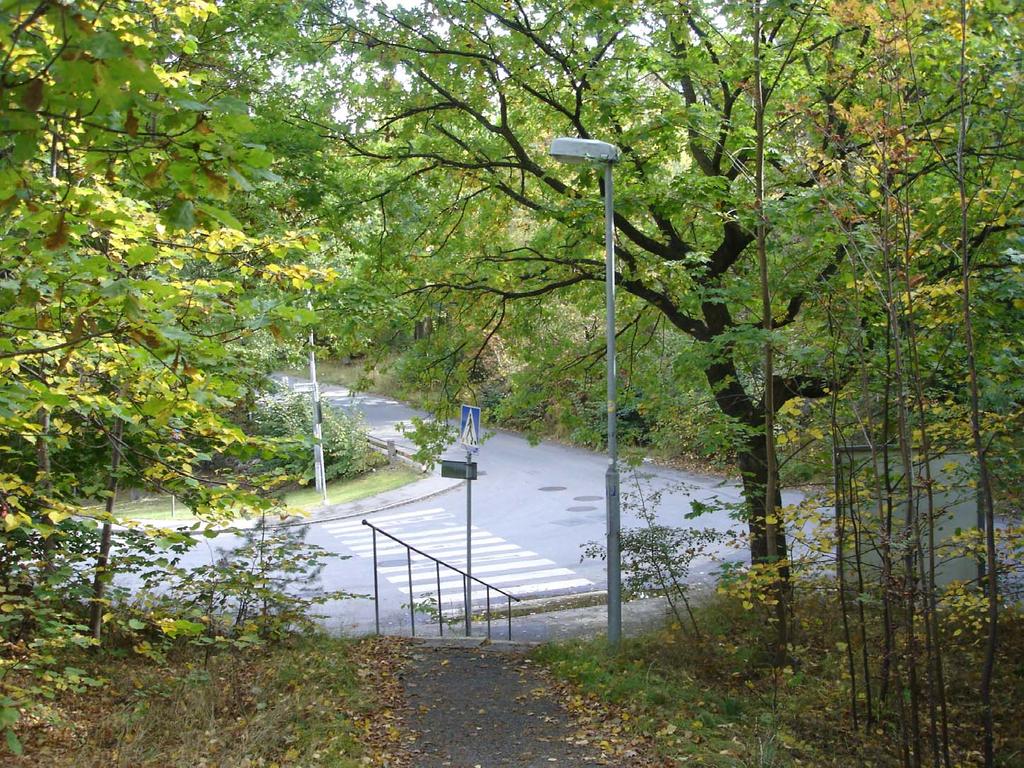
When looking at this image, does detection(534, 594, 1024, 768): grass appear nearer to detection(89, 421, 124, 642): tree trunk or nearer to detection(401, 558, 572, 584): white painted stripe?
detection(89, 421, 124, 642): tree trunk

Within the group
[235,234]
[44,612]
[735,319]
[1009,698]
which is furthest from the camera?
[735,319]

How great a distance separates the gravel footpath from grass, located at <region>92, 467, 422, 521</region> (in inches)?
614

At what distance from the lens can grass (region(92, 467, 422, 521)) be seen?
85.7 feet

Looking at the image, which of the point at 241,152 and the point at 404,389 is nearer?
the point at 241,152

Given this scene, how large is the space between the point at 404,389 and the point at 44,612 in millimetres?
8058

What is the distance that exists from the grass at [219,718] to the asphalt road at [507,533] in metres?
4.58

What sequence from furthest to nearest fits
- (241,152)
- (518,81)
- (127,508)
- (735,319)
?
(127,508)
(735,319)
(518,81)
(241,152)

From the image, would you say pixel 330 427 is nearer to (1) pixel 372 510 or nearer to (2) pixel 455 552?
(1) pixel 372 510

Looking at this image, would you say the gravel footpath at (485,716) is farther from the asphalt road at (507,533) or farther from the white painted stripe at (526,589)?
the white painted stripe at (526,589)

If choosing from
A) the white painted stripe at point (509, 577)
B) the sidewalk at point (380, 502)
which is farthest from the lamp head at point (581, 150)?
the sidewalk at point (380, 502)

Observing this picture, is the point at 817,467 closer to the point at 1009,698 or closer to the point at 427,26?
the point at 1009,698

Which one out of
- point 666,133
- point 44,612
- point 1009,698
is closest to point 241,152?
point 44,612

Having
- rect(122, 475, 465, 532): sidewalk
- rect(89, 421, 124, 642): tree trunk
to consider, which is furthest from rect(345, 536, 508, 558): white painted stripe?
rect(89, 421, 124, 642): tree trunk

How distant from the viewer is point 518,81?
11.2 m
